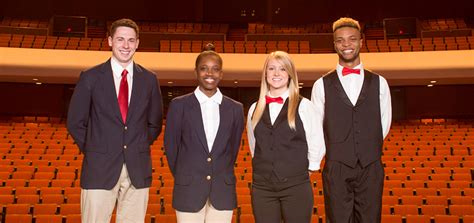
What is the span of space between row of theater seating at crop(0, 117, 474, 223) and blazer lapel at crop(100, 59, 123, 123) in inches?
108

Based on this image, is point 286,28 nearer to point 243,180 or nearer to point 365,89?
point 243,180

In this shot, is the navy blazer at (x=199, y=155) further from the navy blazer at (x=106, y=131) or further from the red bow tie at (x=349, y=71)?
the red bow tie at (x=349, y=71)

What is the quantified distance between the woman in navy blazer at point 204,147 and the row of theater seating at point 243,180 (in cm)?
260

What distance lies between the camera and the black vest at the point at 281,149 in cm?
270

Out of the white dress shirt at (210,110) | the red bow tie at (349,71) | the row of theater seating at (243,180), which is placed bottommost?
the row of theater seating at (243,180)

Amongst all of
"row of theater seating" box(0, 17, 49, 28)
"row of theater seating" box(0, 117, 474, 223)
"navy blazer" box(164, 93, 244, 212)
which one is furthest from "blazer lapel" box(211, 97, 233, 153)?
"row of theater seating" box(0, 17, 49, 28)

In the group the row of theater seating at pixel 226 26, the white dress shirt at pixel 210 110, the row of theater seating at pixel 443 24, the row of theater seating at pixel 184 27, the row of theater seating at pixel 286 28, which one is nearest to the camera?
the white dress shirt at pixel 210 110

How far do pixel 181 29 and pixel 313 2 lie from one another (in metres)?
4.97

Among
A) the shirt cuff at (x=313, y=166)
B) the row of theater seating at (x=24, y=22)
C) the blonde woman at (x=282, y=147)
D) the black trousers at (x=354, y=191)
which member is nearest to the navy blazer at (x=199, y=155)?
the blonde woman at (x=282, y=147)

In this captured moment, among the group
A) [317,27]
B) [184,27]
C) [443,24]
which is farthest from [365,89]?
[443,24]

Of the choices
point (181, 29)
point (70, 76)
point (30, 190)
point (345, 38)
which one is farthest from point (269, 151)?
point (181, 29)

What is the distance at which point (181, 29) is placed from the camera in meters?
17.2

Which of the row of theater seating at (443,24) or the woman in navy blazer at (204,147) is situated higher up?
the row of theater seating at (443,24)

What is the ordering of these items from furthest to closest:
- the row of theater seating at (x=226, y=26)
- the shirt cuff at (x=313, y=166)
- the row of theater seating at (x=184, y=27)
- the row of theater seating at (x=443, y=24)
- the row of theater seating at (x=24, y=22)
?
the row of theater seating at (x=184, y=27)
the row of theater seating at (x=226, y=26)
the row of theater seating at (x=443, y=24)
the row of theater seating at (x=24, y=22)
the shirt cuff at (x=313, y=166)
